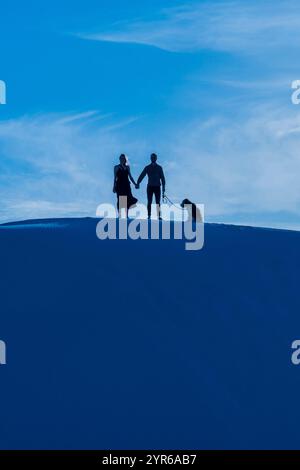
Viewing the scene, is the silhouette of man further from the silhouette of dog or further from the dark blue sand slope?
the silhouette of dog

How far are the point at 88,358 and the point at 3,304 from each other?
2100 mm

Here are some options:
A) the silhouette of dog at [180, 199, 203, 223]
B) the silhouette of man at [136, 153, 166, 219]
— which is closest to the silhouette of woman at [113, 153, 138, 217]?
the silhouette of man at [136, 153, 166, 219]

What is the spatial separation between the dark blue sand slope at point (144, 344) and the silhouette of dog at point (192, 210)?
252 centimetres

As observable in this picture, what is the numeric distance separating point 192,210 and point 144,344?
6.67 meters

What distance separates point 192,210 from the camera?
18.9 m

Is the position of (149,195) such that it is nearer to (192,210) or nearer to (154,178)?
(154,178)

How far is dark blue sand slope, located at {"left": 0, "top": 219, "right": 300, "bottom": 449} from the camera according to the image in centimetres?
1141

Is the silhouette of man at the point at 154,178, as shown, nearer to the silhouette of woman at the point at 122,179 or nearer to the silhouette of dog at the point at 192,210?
the silhouette of woman at the point at 122,179

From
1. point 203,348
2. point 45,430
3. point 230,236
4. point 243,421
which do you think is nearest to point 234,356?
point 203,348

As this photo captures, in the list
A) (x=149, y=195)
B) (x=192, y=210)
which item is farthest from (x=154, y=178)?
(x=192, y=210)

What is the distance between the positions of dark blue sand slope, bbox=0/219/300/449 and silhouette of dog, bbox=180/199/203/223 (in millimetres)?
2521
